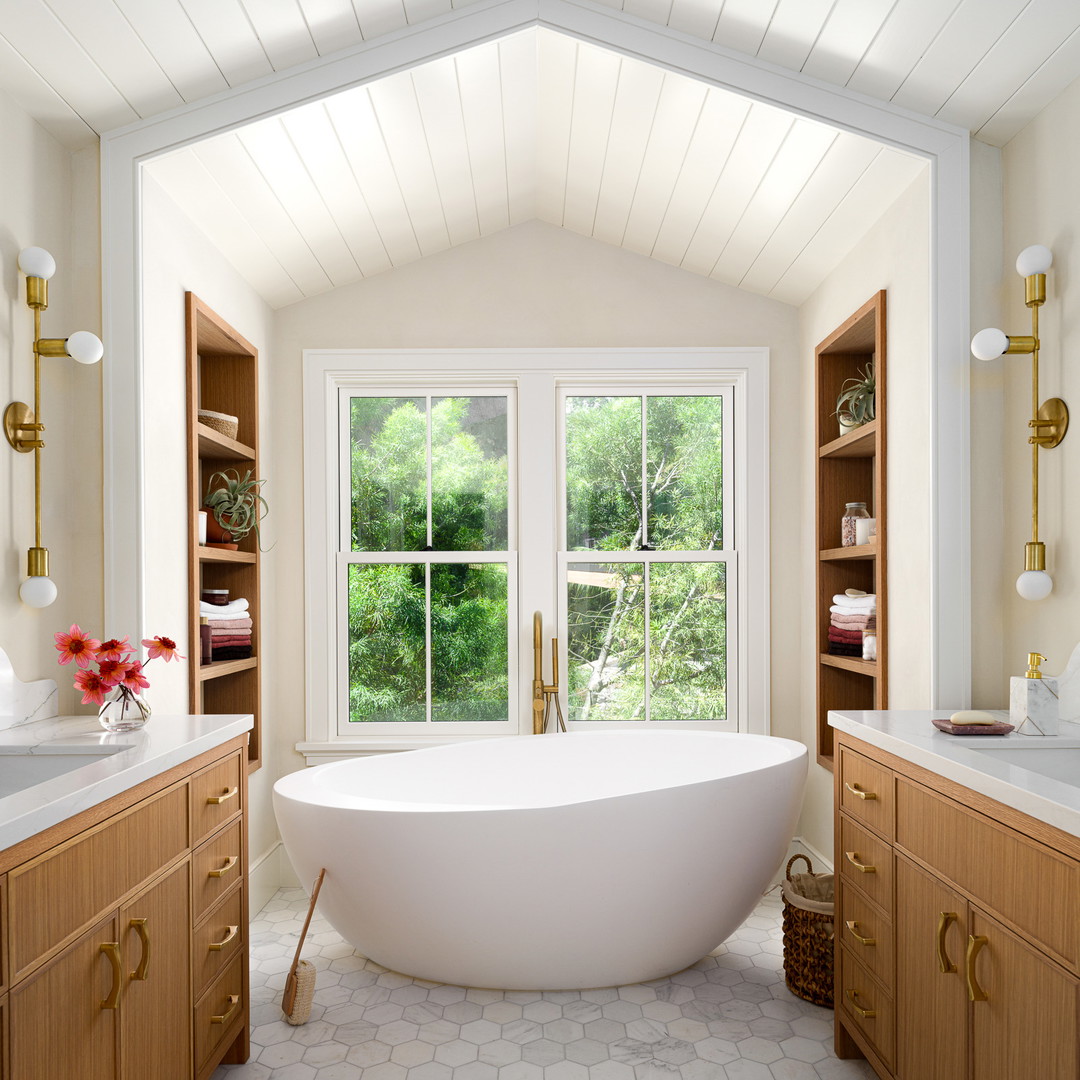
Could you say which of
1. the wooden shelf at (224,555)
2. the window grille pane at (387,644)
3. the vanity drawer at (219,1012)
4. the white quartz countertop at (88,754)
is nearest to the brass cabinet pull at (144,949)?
the white quartz countertop at (88,754)

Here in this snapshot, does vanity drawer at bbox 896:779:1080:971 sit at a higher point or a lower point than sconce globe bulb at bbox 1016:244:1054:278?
lower

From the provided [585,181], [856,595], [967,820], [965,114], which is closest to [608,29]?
[585,181]

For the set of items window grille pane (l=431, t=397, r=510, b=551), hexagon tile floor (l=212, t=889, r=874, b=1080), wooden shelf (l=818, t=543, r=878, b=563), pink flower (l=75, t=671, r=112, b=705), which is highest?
window grille pane (l=431, t=397, r=510, b=551)

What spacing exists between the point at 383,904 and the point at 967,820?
156 cm

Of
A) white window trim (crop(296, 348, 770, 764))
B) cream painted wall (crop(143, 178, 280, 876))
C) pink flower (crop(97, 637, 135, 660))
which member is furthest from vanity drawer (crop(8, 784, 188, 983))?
white window trim (crop(296, 348, 770, 764))

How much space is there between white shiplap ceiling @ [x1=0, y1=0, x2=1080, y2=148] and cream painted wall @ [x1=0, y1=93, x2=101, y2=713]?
0.13 metres

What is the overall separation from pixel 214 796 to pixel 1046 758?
181cm

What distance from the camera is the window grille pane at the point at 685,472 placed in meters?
3.79

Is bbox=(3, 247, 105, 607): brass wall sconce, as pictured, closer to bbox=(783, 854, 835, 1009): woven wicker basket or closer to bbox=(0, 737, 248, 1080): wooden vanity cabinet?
bbox=(0, 737, 248, 1080): wooden vanity cabinet

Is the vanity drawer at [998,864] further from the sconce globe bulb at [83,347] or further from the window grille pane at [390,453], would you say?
the window grille pane at [390,453]

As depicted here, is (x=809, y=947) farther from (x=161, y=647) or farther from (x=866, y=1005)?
(x=161, y=647)

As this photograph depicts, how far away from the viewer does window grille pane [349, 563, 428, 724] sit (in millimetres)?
3721

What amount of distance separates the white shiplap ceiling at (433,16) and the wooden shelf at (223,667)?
60.6 inches

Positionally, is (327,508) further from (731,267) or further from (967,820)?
(967,820)
